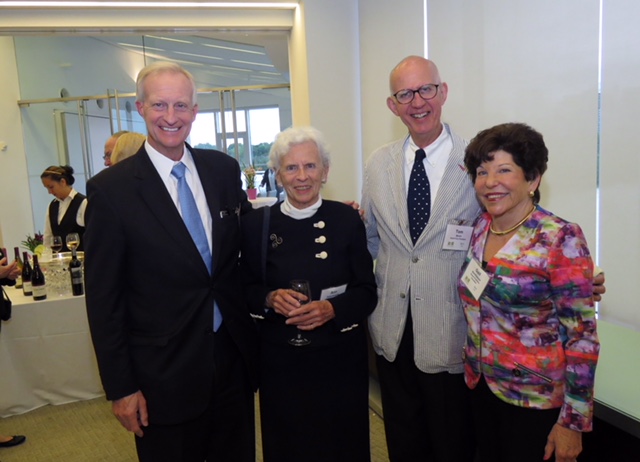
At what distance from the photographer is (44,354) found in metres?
3.59

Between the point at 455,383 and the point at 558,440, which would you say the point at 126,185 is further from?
the point at 558,440

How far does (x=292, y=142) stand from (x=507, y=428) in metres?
1.27

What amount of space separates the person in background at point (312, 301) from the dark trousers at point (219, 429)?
10cm

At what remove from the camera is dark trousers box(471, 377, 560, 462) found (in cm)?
149

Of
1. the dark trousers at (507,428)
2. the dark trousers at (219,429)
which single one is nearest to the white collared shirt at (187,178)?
the dark trousers at (219,429)

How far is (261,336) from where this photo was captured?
1.96 metres

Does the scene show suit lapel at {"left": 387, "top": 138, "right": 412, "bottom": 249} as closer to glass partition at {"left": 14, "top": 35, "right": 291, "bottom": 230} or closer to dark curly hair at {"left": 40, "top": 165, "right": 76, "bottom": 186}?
dark curly hair at {"left": 40, "top": 165, "right": 76, "bottom": 186}

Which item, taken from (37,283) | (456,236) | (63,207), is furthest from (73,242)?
(456,236)

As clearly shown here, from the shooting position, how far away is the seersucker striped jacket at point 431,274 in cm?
181

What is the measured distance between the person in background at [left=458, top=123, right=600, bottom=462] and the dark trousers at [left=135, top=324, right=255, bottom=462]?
887mm

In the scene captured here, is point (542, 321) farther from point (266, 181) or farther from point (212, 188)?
point (266, 181)

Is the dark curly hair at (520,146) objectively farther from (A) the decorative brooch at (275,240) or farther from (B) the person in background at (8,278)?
(B) the person in background at (8,278)

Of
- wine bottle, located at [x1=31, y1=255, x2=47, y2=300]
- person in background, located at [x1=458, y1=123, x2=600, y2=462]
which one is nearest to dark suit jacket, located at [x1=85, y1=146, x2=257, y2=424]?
person in background, located at [x1=458, y1=123, x2=600, y2=462]

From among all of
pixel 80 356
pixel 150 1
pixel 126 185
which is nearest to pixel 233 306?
pixel 126 185
